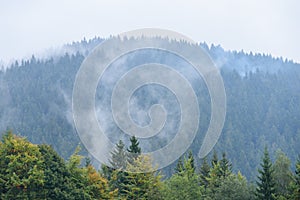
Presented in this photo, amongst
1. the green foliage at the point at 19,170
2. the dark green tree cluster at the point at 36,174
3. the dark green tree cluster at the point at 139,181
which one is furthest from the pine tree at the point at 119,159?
the green foliage at the point at 19,170

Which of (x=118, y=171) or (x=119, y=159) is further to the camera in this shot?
(x=119, y=159)

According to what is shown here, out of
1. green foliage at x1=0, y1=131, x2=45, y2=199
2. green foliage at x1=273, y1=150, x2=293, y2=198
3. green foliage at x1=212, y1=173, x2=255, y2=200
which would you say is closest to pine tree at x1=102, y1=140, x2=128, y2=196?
green foliage at x1=212, y1=173, x2=255, y2=200

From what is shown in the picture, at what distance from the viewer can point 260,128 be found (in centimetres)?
19125

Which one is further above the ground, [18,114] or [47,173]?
[18,114]

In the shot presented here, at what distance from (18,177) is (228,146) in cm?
13889

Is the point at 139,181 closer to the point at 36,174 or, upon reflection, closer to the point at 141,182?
the point at 141,182

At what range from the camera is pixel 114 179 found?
1645 inches

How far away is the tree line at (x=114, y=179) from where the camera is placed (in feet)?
105

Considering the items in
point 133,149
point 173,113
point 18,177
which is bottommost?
point 18,177

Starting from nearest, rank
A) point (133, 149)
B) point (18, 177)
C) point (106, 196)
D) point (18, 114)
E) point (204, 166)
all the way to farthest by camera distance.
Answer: point (18, 177) → point (106, 196) → point (133, 149) → point (204, 166) → point (18, 114)

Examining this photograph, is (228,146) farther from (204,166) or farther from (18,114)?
(204,166)

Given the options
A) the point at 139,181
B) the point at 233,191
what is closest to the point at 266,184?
the point at 233,191

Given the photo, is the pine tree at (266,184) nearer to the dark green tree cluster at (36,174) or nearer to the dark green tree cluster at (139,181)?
the dark green tree cluster at (139,181)

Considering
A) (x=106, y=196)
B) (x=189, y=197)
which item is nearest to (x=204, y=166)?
(x=189, y=197)
